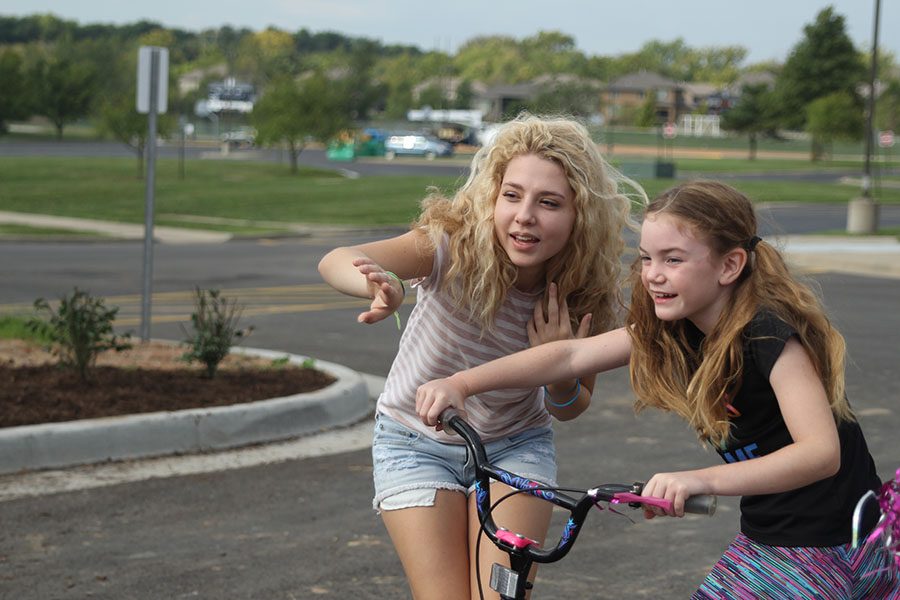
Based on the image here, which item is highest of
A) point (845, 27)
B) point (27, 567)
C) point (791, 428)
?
point (845, 27)

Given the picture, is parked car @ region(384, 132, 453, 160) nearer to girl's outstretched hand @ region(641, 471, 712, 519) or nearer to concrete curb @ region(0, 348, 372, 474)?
concrete curb @ region(0, 348, 372, 474)

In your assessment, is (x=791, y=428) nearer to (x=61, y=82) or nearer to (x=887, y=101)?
(x=61, y=82)

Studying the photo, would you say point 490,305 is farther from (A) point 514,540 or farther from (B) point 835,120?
(B) point 835,120

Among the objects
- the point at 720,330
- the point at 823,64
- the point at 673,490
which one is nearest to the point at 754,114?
the point at 823,64

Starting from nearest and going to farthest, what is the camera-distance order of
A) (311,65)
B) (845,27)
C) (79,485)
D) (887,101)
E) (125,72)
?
(79,485) < (845,27) < (887,101) < (125,72) < (311,65)

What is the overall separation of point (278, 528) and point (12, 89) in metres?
72.9

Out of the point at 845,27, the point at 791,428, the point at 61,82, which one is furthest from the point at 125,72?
the point at 791,428

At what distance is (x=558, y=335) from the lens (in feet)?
12.0

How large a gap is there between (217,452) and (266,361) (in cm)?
225

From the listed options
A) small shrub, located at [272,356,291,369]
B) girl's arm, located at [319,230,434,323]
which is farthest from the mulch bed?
girl's arm, located at [319,230,434,323]

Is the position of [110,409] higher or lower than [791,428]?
lower

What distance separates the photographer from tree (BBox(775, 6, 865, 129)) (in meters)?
89.9

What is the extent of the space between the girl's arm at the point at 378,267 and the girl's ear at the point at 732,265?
2.59ft

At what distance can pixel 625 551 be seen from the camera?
607 centimetres
